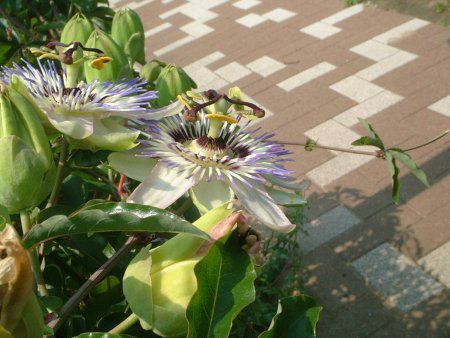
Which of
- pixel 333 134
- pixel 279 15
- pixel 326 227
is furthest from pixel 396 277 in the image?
pixel 279 15

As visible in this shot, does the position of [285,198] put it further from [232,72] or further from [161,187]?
[232,72]

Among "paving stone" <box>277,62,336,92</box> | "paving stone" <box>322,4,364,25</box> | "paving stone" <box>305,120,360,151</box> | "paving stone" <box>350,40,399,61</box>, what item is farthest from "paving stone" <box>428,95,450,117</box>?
"paving stone" <box>322,4,364,25</box>

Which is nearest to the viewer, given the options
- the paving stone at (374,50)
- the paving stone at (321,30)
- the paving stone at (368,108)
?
the paving stone at (368,108)

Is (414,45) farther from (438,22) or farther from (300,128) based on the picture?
(300,128)

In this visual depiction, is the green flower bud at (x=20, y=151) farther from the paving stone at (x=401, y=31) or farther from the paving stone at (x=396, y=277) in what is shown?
the paving stone at (x=401, y=31)

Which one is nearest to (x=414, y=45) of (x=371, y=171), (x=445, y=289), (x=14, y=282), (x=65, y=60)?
(x=371, y=171)

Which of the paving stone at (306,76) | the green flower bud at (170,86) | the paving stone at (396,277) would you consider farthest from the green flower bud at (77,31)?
the paving stone at (306,76)
